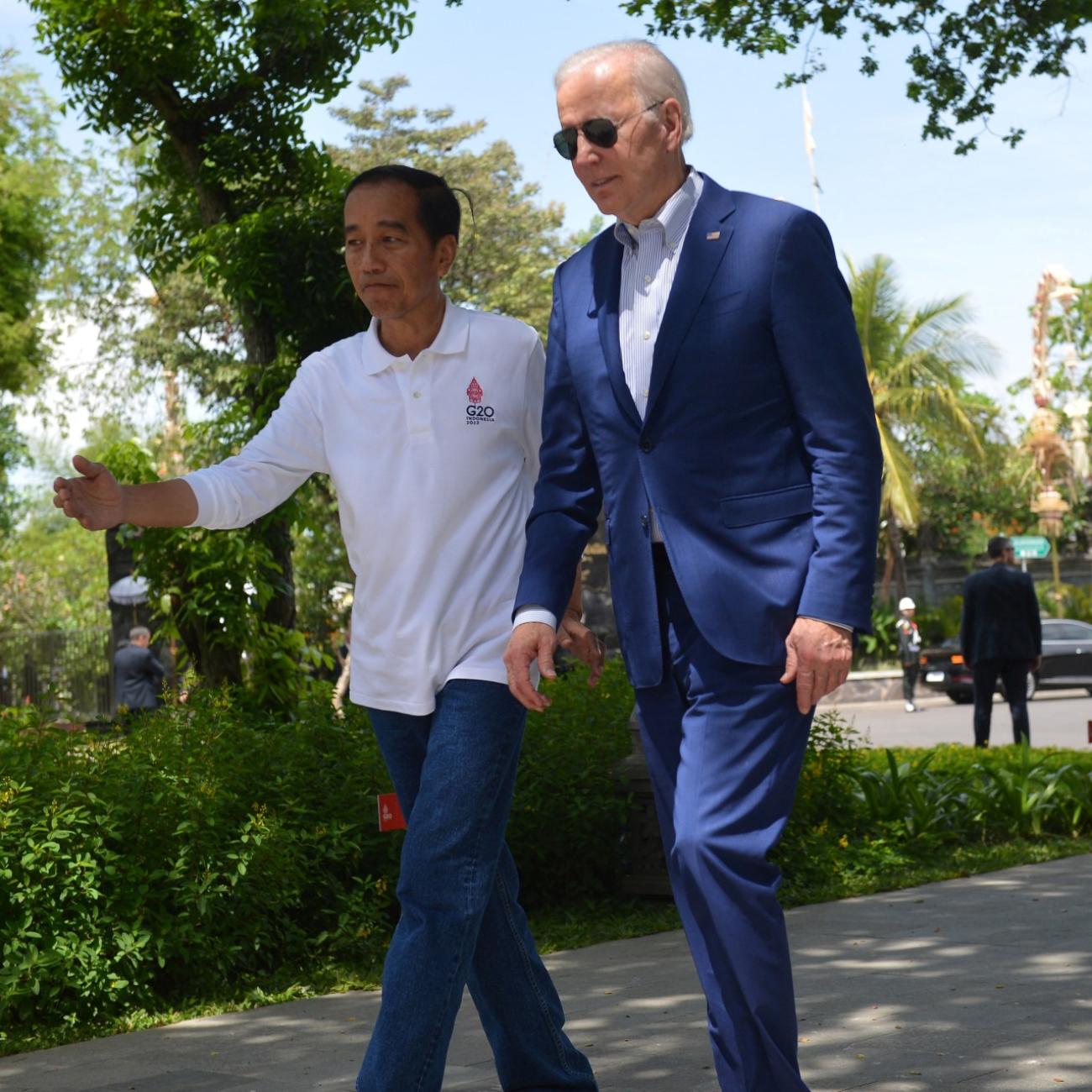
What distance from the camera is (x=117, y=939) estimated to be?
5445 millimetres

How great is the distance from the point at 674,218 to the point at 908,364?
33570mm

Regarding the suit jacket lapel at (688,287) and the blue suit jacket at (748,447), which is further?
the suit jacket lapel at (688,287)

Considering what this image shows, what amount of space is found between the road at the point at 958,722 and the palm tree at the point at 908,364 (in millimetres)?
5842

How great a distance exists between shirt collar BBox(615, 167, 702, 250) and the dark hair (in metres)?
0.61

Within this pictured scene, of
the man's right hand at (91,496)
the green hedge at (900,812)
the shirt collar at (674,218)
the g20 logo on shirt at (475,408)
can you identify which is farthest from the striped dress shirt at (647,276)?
the green hedge at (900,812)

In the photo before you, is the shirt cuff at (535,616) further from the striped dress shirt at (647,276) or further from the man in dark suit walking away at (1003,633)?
the man in dark suit walking away at (1003,633)

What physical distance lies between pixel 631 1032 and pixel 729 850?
2140 mm

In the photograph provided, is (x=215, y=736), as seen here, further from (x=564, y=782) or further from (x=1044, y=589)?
(x=1044, y=589)

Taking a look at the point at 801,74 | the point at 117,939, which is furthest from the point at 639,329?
the point at 801,74

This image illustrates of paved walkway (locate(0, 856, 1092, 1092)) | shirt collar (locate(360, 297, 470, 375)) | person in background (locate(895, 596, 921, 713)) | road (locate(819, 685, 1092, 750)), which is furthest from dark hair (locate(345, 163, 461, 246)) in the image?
person in background (locate(895, 596, 921, 713))

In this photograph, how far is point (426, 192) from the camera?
379 cm

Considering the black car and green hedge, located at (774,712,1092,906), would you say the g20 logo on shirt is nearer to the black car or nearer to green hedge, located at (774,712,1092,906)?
green hedge, located at (774,712,1092,906)

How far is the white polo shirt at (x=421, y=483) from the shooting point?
356cm

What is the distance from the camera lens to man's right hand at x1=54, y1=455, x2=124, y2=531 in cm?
340
